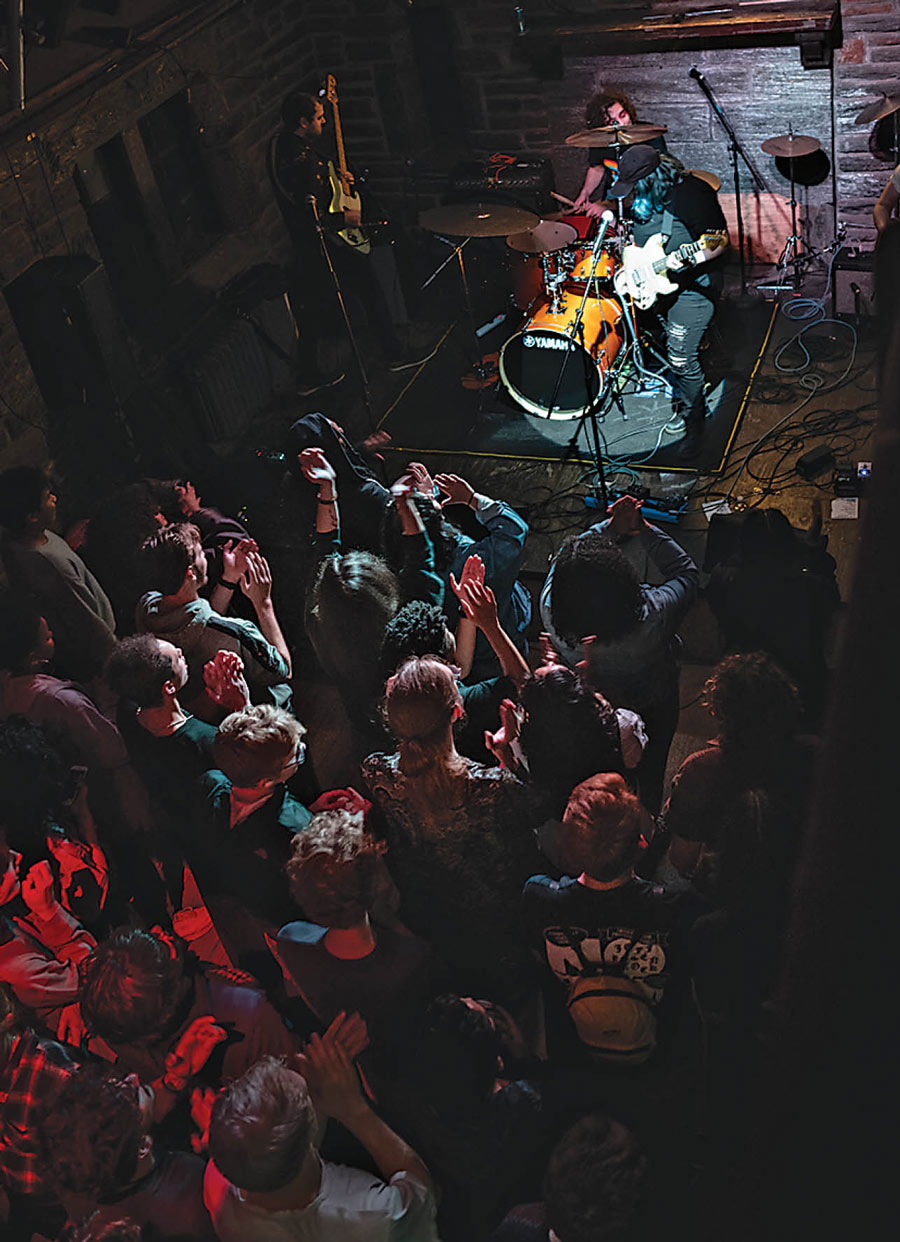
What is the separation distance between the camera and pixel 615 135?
7.55 ft

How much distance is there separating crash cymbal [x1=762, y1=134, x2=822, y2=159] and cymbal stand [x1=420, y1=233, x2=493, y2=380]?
0.73m

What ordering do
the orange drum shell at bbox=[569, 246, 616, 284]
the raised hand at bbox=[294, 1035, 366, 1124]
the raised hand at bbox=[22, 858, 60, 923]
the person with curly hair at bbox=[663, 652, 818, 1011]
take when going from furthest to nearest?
the raised hand at bbox=[22, 858, 60, 923] → the orange drum shell at bbox=[569, 246, 616, 284] → the raised hand at bbox=[294, 1035, 366, 1124] → the person with curly hair at bbox=[663, 652, 818, 1011]

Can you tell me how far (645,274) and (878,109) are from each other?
0.81 metres

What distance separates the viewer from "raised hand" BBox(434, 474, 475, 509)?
2822mm

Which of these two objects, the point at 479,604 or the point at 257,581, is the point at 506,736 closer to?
the point at 479,604

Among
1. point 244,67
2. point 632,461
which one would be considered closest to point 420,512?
point 632,461

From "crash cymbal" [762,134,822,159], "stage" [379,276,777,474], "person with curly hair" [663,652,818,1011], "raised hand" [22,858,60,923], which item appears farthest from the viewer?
"raised hand" [22,858,60,923]

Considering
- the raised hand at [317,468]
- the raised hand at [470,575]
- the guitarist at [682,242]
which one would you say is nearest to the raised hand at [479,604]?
the raised hand at [470,575]

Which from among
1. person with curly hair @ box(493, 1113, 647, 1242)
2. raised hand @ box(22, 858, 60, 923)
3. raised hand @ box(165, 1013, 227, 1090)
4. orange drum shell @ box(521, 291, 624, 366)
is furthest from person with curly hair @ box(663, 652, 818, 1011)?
raised hand @ box(22, 858, 60, 923)

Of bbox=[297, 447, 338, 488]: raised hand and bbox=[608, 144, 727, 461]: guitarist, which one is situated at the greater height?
bbox=[608, 144, 727, 461]: guitarist

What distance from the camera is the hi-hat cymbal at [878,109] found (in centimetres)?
199

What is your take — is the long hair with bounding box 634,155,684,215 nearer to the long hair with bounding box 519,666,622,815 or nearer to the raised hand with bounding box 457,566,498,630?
the raised hand with bounding box 457,566,498,630

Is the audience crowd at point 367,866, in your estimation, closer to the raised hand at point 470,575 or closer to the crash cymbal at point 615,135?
the raised hand at point 470,575

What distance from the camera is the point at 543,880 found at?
7.91 feet
